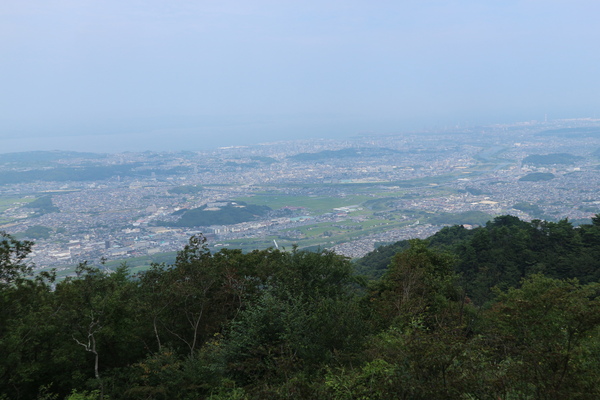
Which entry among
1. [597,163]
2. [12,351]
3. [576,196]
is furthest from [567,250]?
[597,163]

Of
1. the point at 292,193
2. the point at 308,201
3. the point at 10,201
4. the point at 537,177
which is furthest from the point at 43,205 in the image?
the point at 537,177

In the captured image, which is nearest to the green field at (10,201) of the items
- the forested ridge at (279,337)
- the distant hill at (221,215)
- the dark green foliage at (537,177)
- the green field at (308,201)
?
the distant hill at (221,215)

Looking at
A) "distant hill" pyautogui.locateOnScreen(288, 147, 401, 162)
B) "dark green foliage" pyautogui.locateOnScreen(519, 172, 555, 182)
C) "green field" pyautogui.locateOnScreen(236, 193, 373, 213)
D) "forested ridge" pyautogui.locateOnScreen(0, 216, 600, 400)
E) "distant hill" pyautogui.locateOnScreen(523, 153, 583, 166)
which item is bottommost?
"green field" pyautogui.locateOnScreen(236, 193, 373, 213)

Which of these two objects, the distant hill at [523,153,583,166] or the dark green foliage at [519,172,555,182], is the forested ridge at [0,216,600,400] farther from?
the distant hill at [523,153,583,166]

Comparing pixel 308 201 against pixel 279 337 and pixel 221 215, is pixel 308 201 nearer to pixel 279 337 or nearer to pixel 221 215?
pixel 221 215

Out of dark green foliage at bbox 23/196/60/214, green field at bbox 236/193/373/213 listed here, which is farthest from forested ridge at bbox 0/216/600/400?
dark green foliage at bbox 23/196/60/214

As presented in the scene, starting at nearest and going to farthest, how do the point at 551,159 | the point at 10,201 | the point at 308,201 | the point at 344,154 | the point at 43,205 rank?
the point at 43,205, the point at 10,201, the point at 308,201, the point at 551,159, the point at 344,154

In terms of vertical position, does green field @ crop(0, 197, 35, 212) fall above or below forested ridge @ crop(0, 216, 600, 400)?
below
